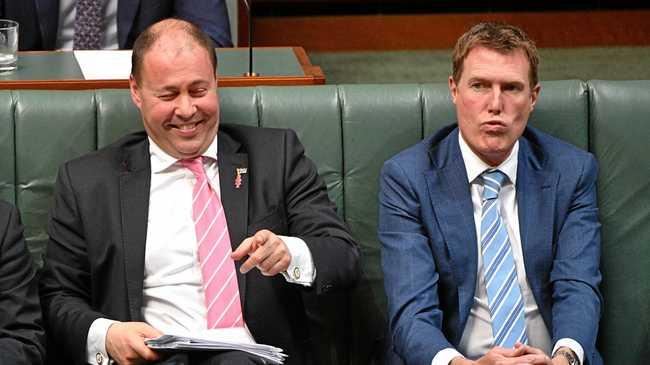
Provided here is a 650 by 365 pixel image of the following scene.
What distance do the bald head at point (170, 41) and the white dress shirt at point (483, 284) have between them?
631 millimetres

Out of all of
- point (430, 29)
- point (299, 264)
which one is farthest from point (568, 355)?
point (430, 29)

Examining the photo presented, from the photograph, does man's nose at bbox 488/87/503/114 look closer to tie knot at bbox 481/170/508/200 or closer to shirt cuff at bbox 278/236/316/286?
tie knot at bbox 481/170/508/200

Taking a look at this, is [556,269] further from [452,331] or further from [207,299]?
[207,299]

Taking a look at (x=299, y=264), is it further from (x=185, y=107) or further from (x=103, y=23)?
(x=103, y=23)

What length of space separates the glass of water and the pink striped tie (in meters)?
0.84

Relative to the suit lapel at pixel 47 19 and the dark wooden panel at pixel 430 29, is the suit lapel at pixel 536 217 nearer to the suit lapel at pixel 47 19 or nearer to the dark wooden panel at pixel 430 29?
the suit lapel at pixel 47 19

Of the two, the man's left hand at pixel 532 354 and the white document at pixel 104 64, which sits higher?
the white document at pixel 104 64

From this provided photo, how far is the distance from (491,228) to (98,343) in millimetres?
886

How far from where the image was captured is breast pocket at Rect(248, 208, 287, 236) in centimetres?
296

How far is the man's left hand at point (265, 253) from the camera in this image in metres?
2.67

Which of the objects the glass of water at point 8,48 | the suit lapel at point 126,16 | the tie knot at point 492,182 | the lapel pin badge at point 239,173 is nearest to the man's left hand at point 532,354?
the tie knot at point 492,182

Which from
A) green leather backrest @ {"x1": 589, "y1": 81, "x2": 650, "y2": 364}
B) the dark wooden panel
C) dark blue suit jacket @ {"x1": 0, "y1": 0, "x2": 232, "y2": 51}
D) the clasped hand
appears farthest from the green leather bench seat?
the dark wooden panel

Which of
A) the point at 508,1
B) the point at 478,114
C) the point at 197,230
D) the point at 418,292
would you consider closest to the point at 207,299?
the point at 197,230

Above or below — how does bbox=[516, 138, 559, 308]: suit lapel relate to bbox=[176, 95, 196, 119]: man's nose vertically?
below
